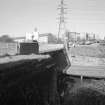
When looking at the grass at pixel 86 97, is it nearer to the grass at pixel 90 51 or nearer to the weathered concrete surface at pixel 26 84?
the weathered concrete surface at pixel 26 84

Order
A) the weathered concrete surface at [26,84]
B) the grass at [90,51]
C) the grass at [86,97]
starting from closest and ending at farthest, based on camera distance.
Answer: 1. the weathered concrete surface at [26,84]
2. the grass at [86,97]
3. the grass at [90,51]

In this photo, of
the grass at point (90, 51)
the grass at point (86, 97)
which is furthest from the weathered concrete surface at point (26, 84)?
the grass at point (90, 51)

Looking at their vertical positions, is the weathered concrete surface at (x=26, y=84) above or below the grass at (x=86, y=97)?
above

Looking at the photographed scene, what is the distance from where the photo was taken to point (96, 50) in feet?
61.3

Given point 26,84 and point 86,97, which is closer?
point 26,84

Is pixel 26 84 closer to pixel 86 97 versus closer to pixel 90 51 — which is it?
pixel 86 97

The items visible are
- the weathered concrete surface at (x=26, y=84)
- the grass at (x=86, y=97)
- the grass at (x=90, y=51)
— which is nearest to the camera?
the weathered concrete surface at (x=26, y=84)

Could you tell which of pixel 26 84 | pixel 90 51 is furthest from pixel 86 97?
pixel 90 51

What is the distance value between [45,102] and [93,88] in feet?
18.3

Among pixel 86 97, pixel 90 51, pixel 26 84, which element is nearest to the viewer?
pixel 26 84

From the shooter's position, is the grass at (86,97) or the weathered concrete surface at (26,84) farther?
the grass at (86,97)

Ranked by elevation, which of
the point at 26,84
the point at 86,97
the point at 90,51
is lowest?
the point at 86,97

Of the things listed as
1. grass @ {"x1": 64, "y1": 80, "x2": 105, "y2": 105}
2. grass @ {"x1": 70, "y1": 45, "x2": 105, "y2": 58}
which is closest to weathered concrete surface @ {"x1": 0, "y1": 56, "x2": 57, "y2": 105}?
grass @ {"x1": 64, "y1": 80, "x2": 105, "y2": 105}

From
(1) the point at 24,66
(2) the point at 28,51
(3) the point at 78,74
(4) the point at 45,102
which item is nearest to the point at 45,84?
(4) the point at 45,102
